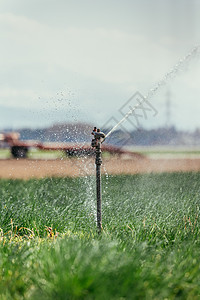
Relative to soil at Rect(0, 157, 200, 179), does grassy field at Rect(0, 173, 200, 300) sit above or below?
below

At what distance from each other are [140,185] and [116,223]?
172 centimetres

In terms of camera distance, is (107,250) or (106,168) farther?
(106,168)

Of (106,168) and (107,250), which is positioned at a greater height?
(106,168)

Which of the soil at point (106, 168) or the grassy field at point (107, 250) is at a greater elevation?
the soil at point (106, 168)

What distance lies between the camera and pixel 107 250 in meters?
2.18

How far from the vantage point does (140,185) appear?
195 inches

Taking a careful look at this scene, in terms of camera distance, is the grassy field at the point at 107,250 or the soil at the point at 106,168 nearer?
the grassy field at the point at 107,250

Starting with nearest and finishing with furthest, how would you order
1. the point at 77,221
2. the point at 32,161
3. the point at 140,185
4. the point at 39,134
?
the point at 77,221
the point at 39,134
the point at 140,185
the point at 32,161

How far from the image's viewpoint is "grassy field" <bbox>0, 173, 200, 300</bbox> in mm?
1921

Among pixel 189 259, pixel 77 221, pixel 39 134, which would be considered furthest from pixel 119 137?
pixel 189 259

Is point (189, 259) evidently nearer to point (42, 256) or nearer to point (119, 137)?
point (42, 256)

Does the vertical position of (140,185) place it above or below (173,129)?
below

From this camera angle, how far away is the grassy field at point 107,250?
192 cm

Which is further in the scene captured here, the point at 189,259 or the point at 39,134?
the point at 39,134
